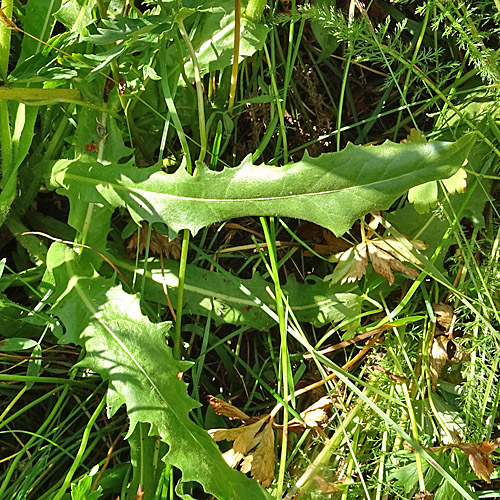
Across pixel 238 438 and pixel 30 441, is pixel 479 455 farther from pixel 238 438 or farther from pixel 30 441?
pixel 30 441

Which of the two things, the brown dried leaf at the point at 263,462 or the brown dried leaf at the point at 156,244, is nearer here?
the brown dried leaf at the point at 263,462

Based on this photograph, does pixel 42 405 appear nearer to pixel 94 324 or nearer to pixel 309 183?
pixel 94 324

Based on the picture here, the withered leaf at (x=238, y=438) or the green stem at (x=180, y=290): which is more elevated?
the green stem at (x=180, y=290)

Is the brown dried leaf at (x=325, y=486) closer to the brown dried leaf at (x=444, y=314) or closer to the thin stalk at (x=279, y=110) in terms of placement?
the brown dried leaf at (x=444, y=314)

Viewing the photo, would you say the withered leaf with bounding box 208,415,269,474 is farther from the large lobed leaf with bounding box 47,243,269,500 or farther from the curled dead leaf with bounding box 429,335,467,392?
the curled dead leaf with bounding box 429,335,467,392

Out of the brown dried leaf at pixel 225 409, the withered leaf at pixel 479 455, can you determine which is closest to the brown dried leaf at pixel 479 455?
the withered leaf at pixel 479 455

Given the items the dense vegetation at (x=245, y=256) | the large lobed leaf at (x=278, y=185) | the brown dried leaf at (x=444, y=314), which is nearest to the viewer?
the large lobed leaf at (x=278, y=185)

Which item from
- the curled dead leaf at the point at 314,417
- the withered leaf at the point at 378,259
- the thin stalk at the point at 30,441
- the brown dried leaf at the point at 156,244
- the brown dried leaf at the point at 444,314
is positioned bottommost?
the thin stalk at the point at 30,441

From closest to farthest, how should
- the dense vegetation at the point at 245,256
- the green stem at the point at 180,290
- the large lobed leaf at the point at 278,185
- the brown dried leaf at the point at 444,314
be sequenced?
the large lobed leaf at the point at 278,185 → the dense vegetation at the point at 245,256 → the green stem at the point at 180,290 → the brown dried leaf at the point at 444,314
